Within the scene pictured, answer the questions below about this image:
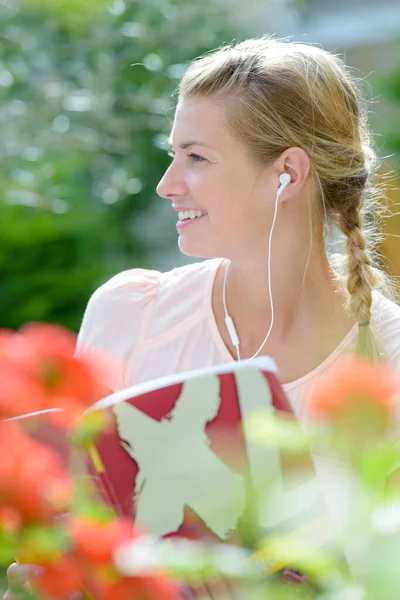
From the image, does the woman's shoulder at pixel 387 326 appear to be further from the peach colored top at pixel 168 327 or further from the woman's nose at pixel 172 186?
the woman's nose at pixel 172 186

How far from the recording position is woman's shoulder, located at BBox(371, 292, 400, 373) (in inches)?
73.6

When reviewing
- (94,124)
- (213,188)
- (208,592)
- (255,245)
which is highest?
(94,124)

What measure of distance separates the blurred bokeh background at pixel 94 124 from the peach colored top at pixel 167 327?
874 millimetres

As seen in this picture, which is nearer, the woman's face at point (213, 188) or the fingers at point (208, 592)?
the fingers at point (208, 592)

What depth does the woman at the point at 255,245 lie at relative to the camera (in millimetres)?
1889

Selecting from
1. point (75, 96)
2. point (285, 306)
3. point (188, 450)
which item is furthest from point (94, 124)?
point (188, 450)

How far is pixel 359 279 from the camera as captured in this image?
6.38 ft

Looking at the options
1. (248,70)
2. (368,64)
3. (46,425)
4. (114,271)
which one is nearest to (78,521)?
(46,425)

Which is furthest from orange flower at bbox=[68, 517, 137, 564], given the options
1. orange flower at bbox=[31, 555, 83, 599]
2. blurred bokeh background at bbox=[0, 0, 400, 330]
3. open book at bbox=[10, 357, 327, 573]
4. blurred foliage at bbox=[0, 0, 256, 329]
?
blurred foliage at bbox=[0, 0, 256, 329]

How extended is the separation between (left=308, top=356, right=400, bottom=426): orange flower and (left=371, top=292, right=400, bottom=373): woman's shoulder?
52.1 inches

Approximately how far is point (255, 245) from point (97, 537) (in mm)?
1439

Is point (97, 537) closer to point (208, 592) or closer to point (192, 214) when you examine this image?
point (208, 592)

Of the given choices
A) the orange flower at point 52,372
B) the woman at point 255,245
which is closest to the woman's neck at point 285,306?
the woman at point 255,245

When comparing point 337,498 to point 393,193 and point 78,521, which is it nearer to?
point 78,521
